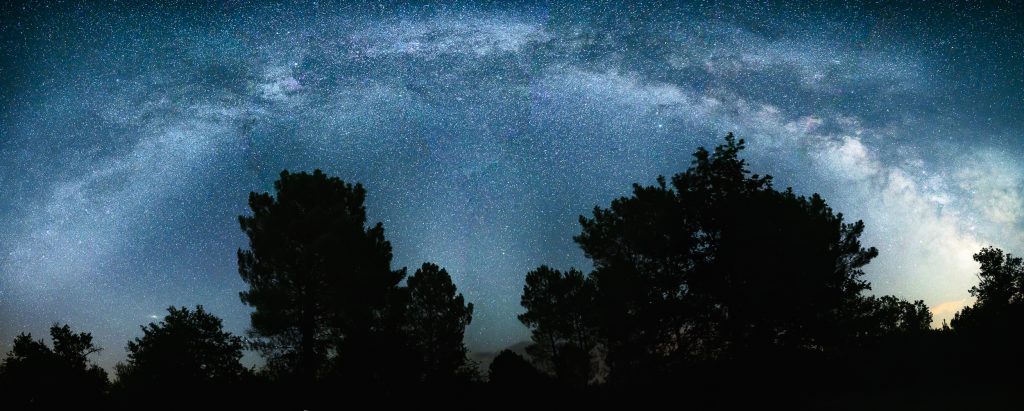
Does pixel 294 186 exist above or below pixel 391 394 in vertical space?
above

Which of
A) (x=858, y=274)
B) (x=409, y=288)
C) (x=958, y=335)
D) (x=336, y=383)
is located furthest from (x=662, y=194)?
(x=336, y=383)

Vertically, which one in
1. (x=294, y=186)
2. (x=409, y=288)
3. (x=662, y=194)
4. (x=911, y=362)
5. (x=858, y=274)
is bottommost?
(x=911, y=362)

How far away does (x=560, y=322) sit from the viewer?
109 ft

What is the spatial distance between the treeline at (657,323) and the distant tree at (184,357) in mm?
68

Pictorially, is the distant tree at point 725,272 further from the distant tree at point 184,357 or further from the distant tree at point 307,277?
the distant tree at point 184,357

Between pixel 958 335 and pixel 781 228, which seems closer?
pixel 781 228

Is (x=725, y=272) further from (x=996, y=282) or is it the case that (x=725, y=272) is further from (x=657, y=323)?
(x=996, y=282)

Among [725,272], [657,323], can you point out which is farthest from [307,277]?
[725,272]

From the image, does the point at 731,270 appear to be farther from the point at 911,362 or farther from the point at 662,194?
the point at 911,362

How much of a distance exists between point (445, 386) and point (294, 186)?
1278cm

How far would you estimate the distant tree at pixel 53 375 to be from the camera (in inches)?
1023

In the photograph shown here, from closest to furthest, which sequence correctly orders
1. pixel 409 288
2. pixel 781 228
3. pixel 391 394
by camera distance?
pixel 781 228 < pixel 391 394 < pixel 409 288

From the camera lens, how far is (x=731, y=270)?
63.0 feet

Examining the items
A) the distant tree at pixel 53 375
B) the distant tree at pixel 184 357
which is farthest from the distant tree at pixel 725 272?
the distant tree at pixel 53 375
